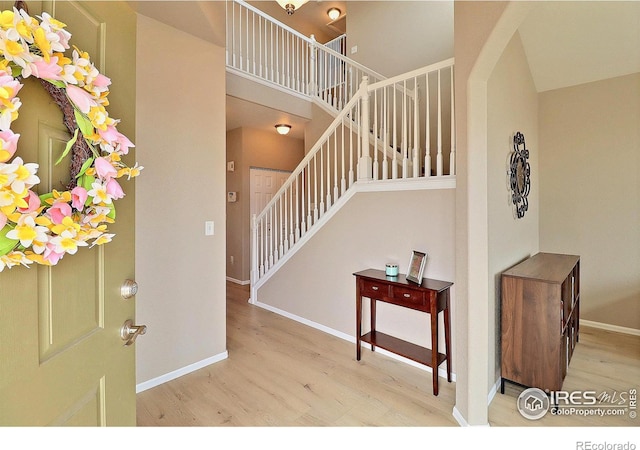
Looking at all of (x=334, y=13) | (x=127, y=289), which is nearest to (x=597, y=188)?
(x=127, y=289)

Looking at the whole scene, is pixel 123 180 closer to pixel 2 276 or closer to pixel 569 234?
pixel 2 276

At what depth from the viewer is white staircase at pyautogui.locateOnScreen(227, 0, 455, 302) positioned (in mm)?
2754

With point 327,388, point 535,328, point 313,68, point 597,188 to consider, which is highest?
point 313,68

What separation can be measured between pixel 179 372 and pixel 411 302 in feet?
6.13

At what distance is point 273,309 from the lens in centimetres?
389

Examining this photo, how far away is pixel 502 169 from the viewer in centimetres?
220

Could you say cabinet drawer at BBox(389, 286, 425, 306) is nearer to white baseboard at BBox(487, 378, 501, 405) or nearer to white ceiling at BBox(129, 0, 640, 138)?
white baseboard at BBox(487, 378, 501, 405)

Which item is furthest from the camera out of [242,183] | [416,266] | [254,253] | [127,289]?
[242,183]

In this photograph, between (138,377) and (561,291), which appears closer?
(561,291)

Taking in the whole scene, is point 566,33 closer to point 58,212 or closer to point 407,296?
point 407,296

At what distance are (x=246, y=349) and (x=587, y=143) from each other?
412cm

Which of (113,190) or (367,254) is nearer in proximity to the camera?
(113,190)

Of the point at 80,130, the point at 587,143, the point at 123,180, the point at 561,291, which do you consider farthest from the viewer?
the point at 587,143

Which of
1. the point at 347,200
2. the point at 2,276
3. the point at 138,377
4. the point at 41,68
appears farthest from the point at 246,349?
the point at 41,68
